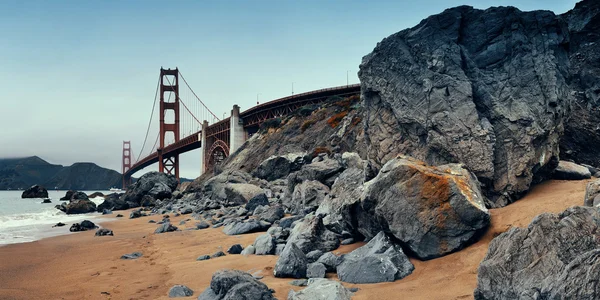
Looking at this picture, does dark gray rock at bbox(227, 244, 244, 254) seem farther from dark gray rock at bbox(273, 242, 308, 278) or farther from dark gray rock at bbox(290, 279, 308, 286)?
dark gray rock at bbox(290, 279, 308, 286)

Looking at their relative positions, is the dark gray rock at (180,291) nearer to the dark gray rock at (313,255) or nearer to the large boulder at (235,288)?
the large boulder at (235,288)

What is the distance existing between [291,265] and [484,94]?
219 inches

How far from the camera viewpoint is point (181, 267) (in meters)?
7.59

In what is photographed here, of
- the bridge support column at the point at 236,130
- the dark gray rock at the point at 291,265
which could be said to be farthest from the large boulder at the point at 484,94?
the bridge support column at the point at 236,130

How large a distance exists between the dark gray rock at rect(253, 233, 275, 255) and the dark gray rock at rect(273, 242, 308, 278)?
1.58 metres

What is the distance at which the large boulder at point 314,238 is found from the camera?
7.11 meters

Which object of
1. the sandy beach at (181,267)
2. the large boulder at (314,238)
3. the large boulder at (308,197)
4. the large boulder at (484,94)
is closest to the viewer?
the sandy beach at (181,267)

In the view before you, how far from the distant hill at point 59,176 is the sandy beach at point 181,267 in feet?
567

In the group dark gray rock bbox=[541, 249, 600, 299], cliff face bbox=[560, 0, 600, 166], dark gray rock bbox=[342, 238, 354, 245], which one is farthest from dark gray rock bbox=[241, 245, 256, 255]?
cliff face bbox=[560, 0, 600, 166]

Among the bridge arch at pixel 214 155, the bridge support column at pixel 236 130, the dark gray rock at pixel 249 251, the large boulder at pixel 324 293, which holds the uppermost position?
the bridge support column at pixel 236 130

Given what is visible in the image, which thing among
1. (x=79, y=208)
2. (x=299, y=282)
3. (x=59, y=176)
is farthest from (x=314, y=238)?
(x=59, y=176)

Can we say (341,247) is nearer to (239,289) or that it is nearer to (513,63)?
(239,289)

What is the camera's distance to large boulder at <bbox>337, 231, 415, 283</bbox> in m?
5.44

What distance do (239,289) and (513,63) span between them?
7.49 metres
